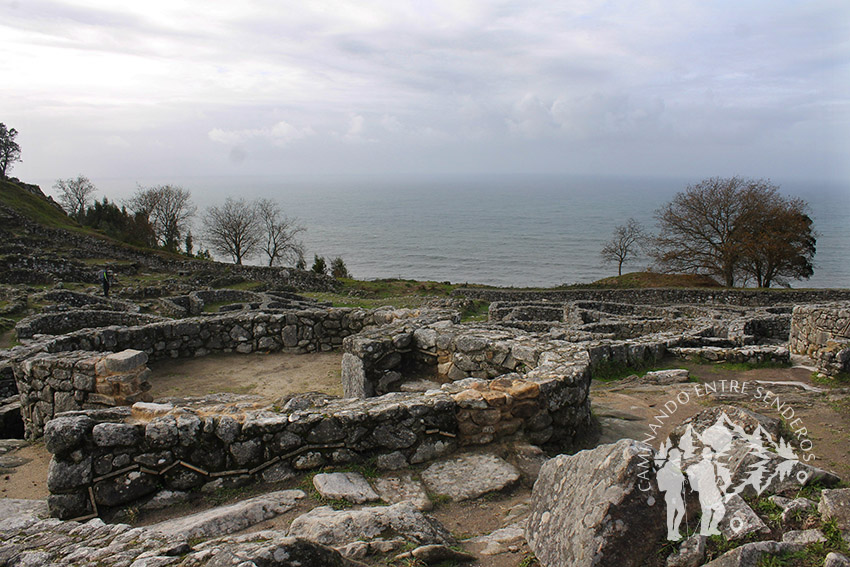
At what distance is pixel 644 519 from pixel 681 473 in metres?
0.54

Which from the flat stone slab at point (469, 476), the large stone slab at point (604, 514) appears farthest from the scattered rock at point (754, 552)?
the flat stone slab at point (469, 476)

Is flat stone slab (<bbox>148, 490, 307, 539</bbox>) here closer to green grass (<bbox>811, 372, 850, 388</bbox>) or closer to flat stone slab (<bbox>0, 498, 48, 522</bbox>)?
flat stone slab (<bbox>0, 498, 48, 522</bbox>)

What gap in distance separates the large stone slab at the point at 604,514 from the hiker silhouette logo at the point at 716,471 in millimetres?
135

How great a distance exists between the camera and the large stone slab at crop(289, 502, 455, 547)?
4.72 m

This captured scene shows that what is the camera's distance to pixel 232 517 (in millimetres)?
5312

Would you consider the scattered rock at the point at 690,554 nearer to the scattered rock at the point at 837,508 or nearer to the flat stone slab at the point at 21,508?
the scattered rock at the point at 837,508

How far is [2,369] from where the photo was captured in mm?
13703

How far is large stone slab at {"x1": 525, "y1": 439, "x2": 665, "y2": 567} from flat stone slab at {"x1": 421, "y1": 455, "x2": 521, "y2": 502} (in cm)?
173

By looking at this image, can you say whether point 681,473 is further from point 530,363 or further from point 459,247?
point 459,247

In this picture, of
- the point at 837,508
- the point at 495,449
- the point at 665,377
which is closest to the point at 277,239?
the point at 665,377

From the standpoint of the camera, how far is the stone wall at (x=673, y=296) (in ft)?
114

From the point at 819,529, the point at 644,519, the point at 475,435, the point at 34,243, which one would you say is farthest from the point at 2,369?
the point at 34,243

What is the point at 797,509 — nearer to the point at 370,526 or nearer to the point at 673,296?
the point at 370,526

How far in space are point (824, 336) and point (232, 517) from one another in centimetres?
1397
